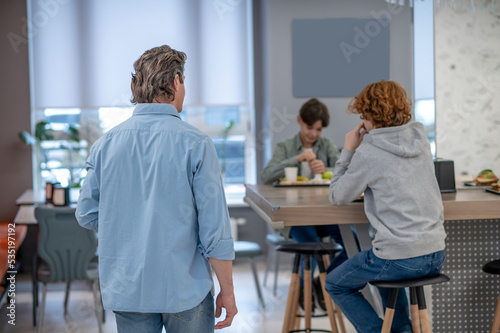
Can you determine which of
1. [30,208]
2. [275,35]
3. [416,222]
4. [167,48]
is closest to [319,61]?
[275,35]

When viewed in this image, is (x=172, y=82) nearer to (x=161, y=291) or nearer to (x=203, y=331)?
(x=161, y=291)

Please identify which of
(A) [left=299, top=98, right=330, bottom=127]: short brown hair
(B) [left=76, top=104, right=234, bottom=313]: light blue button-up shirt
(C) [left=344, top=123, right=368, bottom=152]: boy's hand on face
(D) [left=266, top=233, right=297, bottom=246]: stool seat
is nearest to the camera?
(B) [left=76, top=104, right=234, bottom=313]: light blue button-up shirt

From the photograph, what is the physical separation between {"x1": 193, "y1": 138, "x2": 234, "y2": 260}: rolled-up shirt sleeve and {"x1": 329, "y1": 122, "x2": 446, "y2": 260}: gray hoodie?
76 centimetres

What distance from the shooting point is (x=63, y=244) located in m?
3.47

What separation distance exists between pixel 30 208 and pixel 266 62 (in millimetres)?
2329

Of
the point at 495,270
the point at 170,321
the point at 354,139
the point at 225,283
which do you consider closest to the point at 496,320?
the point at 495,270

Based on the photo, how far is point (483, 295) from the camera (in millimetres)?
2732

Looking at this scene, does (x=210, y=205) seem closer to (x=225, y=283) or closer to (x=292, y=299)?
(x=225, y=283)

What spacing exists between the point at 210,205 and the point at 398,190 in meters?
0.85

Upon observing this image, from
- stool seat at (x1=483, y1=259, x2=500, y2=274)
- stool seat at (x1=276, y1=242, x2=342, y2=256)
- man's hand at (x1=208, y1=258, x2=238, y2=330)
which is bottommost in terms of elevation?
stool seat at (x1=483, y1=259, x2=500, y2=274)

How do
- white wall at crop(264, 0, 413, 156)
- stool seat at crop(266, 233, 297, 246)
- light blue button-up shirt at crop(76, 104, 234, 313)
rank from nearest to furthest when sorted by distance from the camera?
light blue button-up shirt at crop(76, 104, 234, 313) < stool seat at crop(266, 233, 297, 246) < white wall at crop(264, 0, 413, 156)

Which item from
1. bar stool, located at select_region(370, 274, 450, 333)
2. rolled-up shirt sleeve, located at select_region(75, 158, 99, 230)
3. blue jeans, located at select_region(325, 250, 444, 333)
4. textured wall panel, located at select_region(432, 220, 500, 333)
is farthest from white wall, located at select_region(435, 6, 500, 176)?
rolled-up shirt sleeve, located at select_region(75, 158, 99, 230)

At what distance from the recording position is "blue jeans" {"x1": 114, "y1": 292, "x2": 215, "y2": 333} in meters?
1.56

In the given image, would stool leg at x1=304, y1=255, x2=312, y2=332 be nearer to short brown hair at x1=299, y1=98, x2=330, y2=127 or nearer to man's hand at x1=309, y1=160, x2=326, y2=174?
man's hand at x1=309, y1=160, x2=326, y2=174
